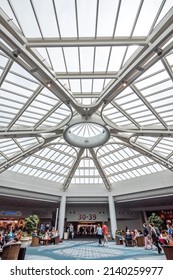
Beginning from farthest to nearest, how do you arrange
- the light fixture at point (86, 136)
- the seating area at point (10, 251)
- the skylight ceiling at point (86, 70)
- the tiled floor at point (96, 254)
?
the light fixture at point (86, 136)
the tiled floor at point (96, 254)
the skylight ceiling at point (86, 70)
the seating area at point (10, 251)

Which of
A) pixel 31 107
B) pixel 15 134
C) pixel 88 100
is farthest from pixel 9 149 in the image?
pixel 88 100

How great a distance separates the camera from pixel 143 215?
35.1 meters

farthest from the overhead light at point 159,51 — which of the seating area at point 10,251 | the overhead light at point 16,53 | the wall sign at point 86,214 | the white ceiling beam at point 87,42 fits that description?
the wall sign at point 86,214

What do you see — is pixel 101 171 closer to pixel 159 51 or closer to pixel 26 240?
pixel 26 240

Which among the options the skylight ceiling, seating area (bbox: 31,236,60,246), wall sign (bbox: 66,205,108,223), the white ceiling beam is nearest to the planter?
seating area (bbox: 31,236,60,246)

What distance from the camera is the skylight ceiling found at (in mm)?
7270

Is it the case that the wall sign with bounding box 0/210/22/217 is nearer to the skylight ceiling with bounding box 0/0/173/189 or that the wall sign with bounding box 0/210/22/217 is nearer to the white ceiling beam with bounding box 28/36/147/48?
the skylight ceiling with bounding box 0/0/173/189

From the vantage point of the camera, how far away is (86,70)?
10516 mm

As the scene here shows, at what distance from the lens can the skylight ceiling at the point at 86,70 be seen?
→ 727 centimetres

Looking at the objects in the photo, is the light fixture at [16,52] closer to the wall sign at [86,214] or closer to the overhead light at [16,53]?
the overhead light at [16,53]

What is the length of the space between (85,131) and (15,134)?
6.69 m

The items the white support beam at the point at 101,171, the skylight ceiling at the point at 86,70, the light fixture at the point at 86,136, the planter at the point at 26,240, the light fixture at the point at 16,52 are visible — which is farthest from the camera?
the white support beam at the point at 101,171

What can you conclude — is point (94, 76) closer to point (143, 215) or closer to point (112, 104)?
point (112, 104)

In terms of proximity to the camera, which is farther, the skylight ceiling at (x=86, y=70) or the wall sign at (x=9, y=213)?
the wall sign at (x=9, y=213)
